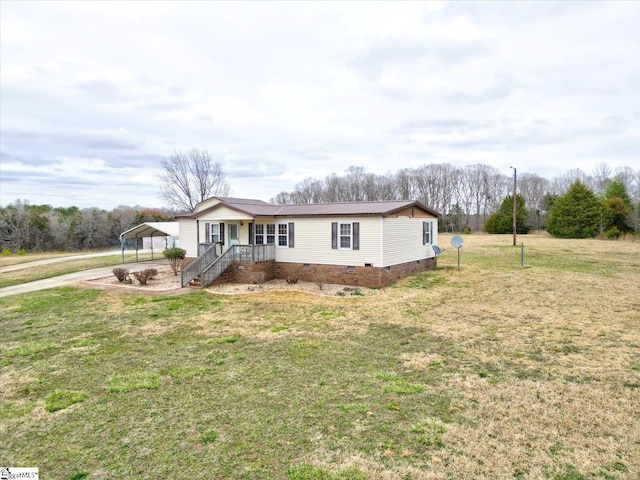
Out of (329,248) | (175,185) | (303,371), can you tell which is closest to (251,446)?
(303,371)

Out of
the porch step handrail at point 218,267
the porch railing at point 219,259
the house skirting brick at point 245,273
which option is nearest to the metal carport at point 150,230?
the porch railing at point 219,259

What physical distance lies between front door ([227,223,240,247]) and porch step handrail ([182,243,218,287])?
3.63 ft

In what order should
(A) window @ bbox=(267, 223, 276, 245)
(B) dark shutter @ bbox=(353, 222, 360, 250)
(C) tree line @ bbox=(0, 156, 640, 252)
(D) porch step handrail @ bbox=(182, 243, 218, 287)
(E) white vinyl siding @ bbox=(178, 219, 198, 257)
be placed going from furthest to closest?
(C) tree line @ bbox=(0, 156, 640, 252), (E) white vinyl siding @ bbox=(178, 219, 198, 257), (A) window @ bbox=(267, 223, 276, 245), (D) porch step handrail @ bbox=(182, 243, 218, 287), (B) dark shutter @ bbox=(353, 222, 360, 250)

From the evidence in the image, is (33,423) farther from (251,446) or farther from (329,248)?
(329,248)

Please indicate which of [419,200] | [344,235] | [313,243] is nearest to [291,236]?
[313,243]

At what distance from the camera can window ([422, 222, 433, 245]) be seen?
1919cm

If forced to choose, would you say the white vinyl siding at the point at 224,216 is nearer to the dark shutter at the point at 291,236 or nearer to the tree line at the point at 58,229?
the dark shutter at the point at 291,236

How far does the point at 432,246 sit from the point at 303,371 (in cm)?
1467

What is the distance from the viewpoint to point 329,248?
54.8ft

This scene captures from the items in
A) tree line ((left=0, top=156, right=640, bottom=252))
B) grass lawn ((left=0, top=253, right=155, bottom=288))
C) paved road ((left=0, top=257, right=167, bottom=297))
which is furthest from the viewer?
tree line ((left=0, top=156, right=640, bottom=252))

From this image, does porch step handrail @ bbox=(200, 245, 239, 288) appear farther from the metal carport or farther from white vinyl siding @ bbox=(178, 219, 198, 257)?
the metal carport

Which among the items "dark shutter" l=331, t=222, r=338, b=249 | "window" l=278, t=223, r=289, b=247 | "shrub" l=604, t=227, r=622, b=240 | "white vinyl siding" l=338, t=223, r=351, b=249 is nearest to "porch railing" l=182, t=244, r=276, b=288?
"window" l=278, t=223, r=289, b=247

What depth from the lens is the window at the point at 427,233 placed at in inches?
755

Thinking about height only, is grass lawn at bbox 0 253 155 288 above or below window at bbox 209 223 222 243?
below
